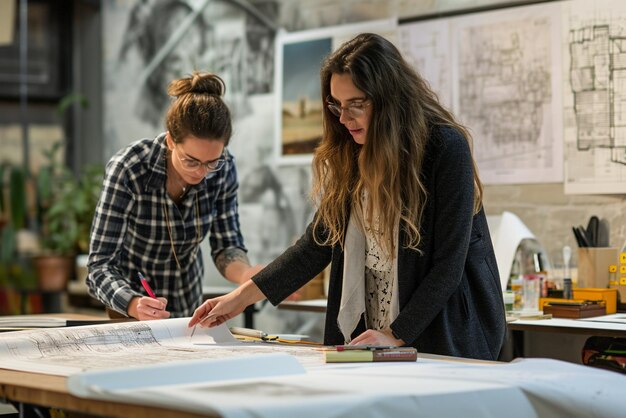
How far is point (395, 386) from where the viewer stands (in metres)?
1.61

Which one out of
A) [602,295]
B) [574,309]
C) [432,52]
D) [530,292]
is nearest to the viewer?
[574,309]

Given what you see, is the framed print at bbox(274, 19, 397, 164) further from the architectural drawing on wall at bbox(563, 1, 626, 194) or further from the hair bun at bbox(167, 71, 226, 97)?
the hair bun at bbox(167, 71, 226, 97)

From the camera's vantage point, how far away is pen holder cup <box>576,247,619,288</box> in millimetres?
3795

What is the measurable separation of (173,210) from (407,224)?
3.42 feet

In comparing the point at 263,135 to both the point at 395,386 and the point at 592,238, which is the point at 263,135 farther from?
the point at 395,386

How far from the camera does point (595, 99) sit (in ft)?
13.3

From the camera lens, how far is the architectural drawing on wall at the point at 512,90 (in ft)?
13.8

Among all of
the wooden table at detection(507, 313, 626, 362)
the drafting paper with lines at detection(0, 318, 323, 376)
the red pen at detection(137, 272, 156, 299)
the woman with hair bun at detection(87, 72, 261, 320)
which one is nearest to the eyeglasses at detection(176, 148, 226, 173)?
the woman with hair bun at detection(87, 72, 261, 320)

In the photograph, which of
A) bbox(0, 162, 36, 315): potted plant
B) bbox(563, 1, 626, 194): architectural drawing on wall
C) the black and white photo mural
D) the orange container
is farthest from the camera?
bbox(0, 162, 36, 315): potted plant

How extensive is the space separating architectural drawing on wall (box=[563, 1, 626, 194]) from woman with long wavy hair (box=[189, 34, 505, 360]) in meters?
1.82

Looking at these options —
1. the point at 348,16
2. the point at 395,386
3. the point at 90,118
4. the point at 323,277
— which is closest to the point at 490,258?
the point at 395,386

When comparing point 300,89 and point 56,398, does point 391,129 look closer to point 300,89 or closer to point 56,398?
point 56,398

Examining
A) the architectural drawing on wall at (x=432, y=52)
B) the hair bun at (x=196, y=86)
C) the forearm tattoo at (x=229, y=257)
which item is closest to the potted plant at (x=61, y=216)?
the architectural drawing on wall at (x=432, y=52)

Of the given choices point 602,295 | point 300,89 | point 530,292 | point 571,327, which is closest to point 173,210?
point 571,327
